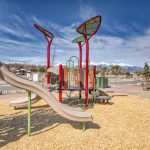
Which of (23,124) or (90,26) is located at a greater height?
(90,26)

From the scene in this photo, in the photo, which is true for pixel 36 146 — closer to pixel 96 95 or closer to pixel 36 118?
pixel 36 118

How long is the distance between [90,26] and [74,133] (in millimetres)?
6270

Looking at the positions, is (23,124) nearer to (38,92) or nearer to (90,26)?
(38,92)

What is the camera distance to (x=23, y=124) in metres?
7.79

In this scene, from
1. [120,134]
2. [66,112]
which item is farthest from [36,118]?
[120,134]

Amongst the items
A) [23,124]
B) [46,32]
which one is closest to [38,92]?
[23,124]

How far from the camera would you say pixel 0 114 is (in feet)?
31.0

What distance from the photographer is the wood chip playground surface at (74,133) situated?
18.9 feet

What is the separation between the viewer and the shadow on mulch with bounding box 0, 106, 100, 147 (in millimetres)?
6435

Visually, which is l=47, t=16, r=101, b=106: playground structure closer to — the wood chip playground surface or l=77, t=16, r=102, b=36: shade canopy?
l=77, t=16, r=102, b=36: shade canopy

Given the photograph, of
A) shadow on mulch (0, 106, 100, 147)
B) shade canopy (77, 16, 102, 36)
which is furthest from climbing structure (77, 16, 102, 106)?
shadow on mulch (0, 106, 100, 147)

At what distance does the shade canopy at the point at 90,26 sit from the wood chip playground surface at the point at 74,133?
4474 millimetres

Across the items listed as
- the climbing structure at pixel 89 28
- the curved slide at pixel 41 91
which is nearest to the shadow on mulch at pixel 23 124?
the curved slide at pixel 41 91

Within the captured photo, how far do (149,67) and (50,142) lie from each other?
34.6 m
